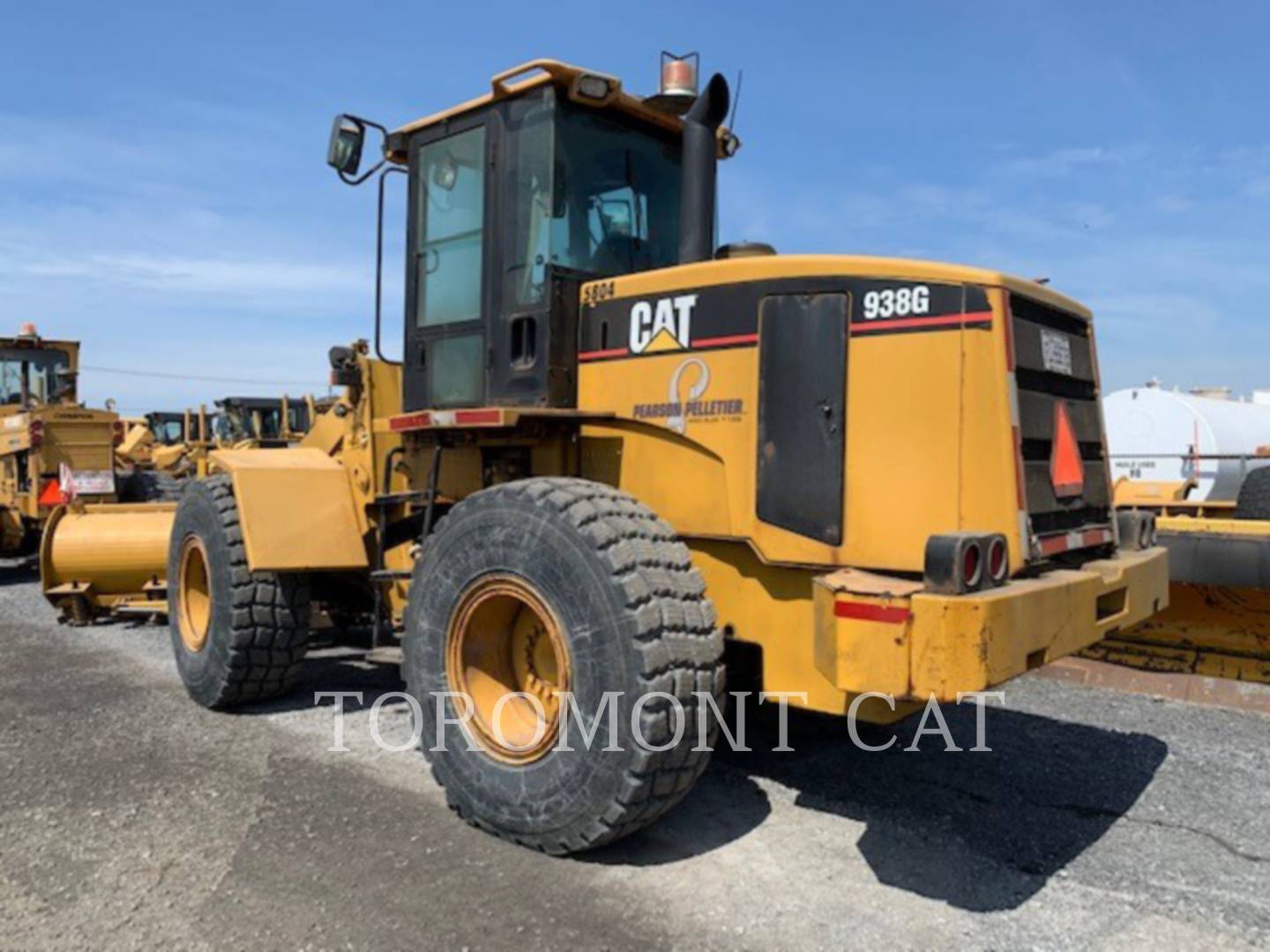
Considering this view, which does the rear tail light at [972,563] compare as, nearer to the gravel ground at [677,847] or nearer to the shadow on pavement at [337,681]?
the gravel ground at [677,847]

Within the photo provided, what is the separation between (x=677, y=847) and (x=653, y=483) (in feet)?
4.52

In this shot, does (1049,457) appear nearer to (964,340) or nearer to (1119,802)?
(964,340)

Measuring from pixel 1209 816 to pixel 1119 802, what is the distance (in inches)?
12.8

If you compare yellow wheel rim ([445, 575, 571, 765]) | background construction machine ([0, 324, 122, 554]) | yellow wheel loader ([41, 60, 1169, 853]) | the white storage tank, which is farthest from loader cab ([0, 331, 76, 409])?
the white storage tank

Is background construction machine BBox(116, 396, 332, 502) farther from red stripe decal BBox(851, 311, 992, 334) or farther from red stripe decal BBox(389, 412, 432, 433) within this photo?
red stripe decal BBox(851, 311, 992, 334)

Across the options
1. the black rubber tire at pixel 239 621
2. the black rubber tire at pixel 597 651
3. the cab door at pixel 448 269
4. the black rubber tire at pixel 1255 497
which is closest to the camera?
the black rubber tire at pixel 597 651

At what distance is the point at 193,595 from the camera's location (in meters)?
6.09

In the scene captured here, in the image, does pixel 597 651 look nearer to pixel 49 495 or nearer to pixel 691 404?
pixel 691 404

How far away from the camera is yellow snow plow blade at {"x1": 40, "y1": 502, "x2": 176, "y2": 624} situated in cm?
795

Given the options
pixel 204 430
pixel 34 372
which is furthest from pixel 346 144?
pixel 204 430

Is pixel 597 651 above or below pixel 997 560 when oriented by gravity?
below

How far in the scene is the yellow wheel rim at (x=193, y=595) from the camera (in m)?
5.88

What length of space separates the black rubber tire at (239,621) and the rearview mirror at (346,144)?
1.77 m

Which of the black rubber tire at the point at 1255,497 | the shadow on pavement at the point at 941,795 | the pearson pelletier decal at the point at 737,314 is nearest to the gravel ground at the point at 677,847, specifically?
the shadow on pavement at the point at 941,795
